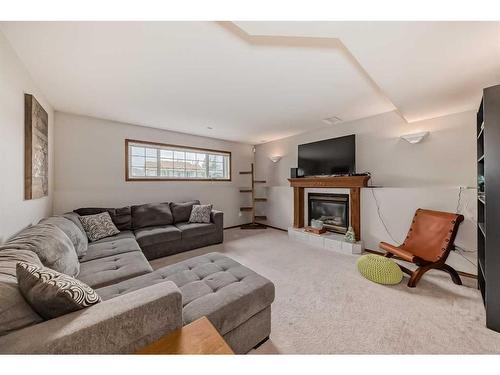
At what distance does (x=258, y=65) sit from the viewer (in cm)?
180

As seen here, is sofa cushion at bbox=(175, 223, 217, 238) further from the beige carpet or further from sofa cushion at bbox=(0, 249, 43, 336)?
sofa cushion at bbox=(0, 249, 43, 336)

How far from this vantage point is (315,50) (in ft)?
5.27

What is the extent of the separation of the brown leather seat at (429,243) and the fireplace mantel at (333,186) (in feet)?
2.65

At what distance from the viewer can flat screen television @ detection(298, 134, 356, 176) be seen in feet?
11.2

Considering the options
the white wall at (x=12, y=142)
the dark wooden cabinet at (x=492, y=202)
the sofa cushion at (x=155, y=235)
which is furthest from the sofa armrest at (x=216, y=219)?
the dark wooden cabinet at (x=492, y=202)

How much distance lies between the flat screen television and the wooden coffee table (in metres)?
3.35

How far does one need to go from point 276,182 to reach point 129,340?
4547 mm

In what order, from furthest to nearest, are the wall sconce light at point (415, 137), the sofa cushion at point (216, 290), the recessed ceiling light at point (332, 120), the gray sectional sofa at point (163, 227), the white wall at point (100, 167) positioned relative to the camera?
the recessed ceiling light at point (332, 120)
the white wall at point (100, 167)
the gray sectional sofa at point (163, 227)
the wall sconce light at point (415, 137)
the sofa cushion at point (216, 290)

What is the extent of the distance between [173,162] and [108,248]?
2.36 meters

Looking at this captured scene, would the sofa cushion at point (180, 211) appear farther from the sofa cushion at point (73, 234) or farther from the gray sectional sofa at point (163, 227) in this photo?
the sofa cushion at point (73, 234)

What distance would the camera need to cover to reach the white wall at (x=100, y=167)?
9.95 ft
